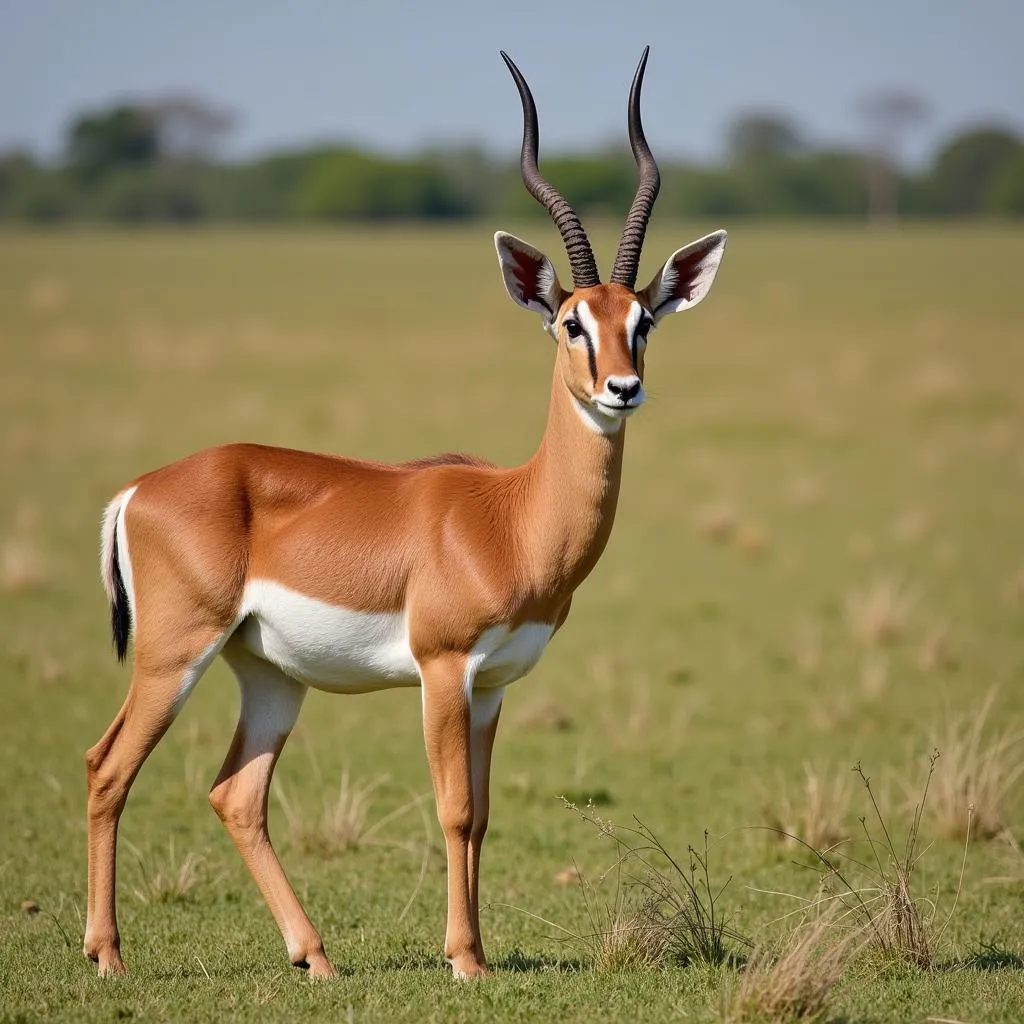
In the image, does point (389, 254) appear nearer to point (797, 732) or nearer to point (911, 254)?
point (911, 254)

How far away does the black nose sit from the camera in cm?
651

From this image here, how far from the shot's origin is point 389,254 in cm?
6650

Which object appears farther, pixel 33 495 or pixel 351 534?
pixel 33 495

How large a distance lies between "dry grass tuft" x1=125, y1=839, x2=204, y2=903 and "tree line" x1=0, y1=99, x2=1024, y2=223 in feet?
269

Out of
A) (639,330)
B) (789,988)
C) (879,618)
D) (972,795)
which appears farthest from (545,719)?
(789,988)

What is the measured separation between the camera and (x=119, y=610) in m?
7.46

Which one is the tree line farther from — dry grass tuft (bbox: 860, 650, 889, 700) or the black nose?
the black nose

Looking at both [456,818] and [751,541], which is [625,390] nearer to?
[456,818]

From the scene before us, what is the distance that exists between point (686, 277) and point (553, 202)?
0.73 metres

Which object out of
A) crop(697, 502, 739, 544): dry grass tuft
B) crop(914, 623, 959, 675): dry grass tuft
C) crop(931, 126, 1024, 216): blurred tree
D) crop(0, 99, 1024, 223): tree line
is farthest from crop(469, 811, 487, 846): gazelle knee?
crop(931, 126, 1024, 216): blurred tree

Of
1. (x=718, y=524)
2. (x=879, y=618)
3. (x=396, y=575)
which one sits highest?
(x=396, y=575)

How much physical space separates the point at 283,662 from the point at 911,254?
61.8m

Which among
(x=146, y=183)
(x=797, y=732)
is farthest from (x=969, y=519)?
(x=146, y=183)

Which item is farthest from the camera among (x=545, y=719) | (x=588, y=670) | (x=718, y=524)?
(x=718, y=524)
